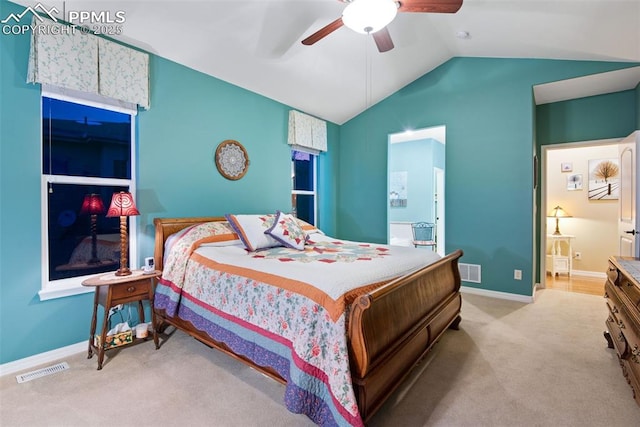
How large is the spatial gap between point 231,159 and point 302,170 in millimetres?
1601

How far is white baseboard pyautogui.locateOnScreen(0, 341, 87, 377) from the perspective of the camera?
222 centimetres

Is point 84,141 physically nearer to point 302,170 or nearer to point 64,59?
point 64,59

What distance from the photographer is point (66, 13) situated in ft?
7.77

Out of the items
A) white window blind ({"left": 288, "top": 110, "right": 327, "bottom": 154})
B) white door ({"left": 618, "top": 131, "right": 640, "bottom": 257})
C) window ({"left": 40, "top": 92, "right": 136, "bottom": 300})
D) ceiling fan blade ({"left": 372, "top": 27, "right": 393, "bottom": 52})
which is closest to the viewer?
ceiling fan blade ({"left": 372, "top": 27, "right": 393, "bottom": 52})

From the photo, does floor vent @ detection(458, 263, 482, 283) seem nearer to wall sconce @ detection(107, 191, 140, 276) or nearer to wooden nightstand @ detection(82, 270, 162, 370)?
wooden nightstand @ detection(82, 270, 162, 370)

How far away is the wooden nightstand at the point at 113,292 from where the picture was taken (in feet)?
7.49

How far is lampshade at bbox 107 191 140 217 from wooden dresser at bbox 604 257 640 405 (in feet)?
11.6

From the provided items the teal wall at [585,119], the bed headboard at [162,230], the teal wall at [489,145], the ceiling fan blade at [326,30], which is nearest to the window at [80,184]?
the bed headboard at [162,230]

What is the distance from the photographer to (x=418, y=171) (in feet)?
22.7

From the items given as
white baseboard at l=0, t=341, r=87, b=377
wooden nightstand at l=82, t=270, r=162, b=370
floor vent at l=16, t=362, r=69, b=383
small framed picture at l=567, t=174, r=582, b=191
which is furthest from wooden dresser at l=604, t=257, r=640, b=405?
white baseboard at l=0, t=341, r=87, b=377

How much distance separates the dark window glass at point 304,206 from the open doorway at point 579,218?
374 centimetres

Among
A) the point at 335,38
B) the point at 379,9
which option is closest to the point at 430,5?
the point at 379,9

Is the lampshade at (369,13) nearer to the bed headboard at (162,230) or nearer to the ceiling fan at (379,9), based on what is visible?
the ceiling fan at (379,9)

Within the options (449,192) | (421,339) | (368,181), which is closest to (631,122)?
(449,192)
